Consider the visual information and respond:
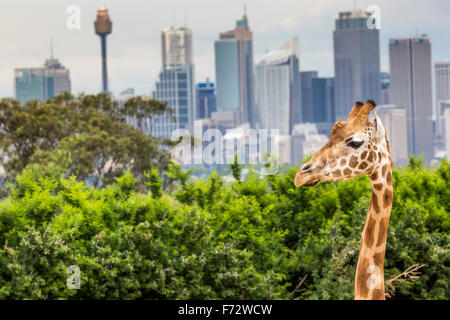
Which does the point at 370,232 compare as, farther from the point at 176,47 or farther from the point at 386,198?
the point at 176,47

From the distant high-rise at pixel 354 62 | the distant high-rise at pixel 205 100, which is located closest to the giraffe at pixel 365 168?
the distant high-rise at pixel 205 100

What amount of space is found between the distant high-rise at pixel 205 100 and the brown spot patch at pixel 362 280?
283ft

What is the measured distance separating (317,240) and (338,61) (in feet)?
322

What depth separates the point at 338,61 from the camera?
101812 mm

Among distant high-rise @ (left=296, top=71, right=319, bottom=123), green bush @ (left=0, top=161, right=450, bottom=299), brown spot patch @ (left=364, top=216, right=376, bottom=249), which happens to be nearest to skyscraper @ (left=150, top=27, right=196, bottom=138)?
distant high-rise @ (left=296, top=71, right=319, bottom=123)

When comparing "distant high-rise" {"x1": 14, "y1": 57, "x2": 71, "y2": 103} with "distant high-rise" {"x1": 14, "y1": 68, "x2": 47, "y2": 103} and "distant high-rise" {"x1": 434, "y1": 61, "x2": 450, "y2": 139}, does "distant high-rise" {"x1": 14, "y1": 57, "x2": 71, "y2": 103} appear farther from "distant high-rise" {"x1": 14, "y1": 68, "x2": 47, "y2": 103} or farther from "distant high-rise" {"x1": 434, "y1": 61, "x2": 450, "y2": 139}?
"distant high-rise" {"x1": 434, "y1": 61, "x2": 450, "y2": 139}

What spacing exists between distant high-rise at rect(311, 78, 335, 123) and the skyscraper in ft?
66.3

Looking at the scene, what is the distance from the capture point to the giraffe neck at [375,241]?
3439 millimetres

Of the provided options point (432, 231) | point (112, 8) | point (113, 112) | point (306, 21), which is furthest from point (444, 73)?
point (432, 231)

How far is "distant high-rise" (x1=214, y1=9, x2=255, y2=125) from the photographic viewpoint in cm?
10412

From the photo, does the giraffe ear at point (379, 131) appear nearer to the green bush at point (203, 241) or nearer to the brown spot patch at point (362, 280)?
the brown spot patch at point (362, 280)

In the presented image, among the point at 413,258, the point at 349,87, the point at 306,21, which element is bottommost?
the point at 413,258
